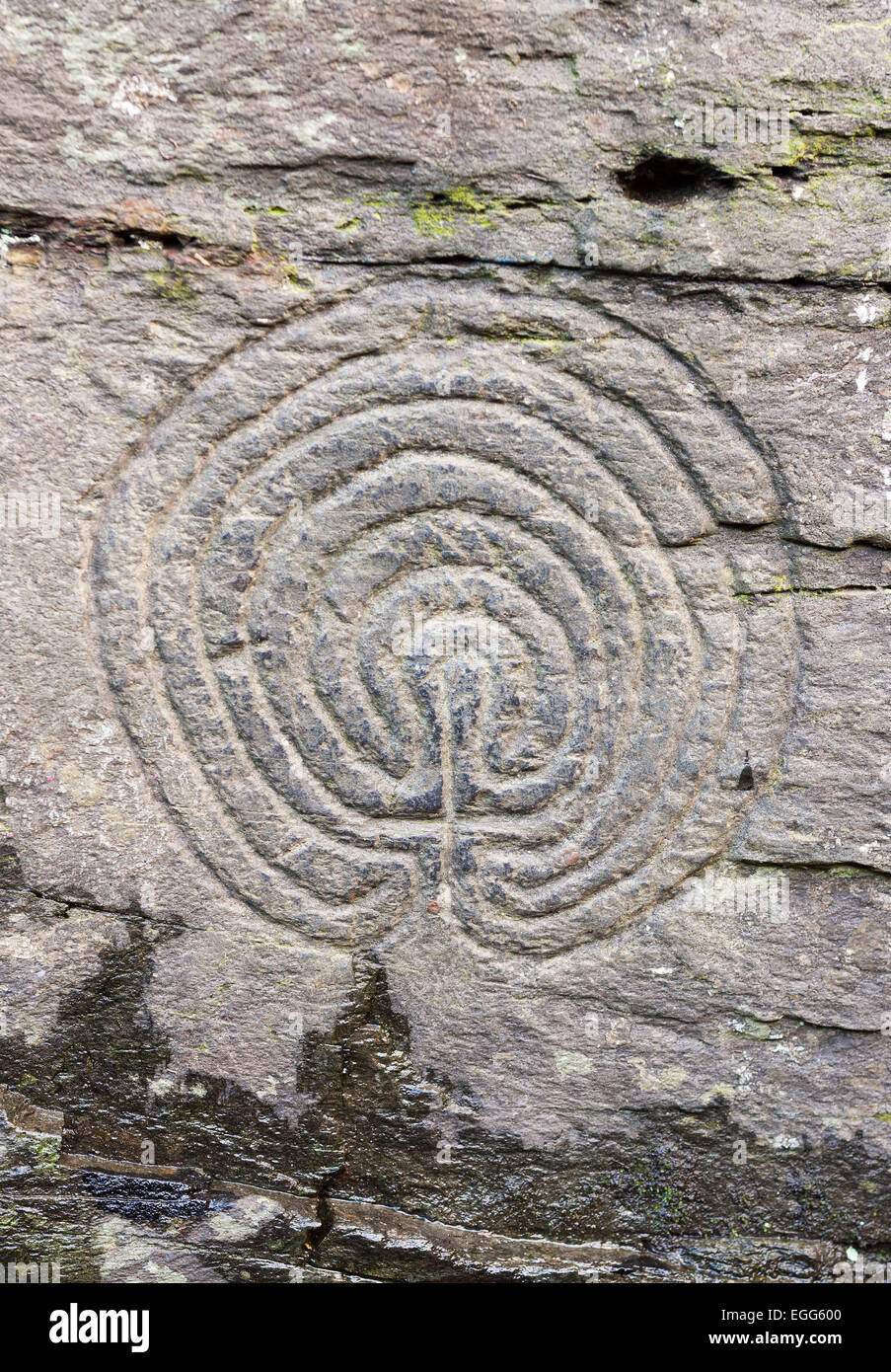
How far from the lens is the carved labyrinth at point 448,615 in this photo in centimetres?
208

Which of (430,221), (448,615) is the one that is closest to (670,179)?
(430,221)

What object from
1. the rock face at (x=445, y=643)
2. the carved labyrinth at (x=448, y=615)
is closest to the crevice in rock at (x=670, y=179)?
the rock face at (x=445, y=643)

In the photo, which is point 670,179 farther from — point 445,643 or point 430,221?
point 445,643

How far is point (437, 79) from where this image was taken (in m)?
2.01

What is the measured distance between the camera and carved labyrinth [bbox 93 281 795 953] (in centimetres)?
208

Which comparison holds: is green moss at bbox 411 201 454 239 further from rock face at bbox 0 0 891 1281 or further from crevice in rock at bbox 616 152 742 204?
crevice in rock at bbox 616 152 742 204

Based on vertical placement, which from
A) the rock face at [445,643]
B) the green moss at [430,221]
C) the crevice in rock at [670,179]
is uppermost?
the crevice in rock at [670,179]

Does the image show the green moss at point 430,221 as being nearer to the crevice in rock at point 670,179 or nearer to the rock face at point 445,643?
the rock face at point 445,643

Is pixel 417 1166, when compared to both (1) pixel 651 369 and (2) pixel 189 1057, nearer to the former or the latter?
(2) pixel 189 1057

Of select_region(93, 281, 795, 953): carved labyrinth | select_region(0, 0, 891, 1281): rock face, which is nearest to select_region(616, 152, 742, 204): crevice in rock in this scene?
select_region(0, 0, 891, 1281): rock face

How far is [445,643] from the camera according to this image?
7.00 ft

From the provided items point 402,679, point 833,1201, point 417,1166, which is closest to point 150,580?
point 402,679

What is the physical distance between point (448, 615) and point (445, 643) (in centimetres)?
6

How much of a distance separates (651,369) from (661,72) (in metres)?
0.56
